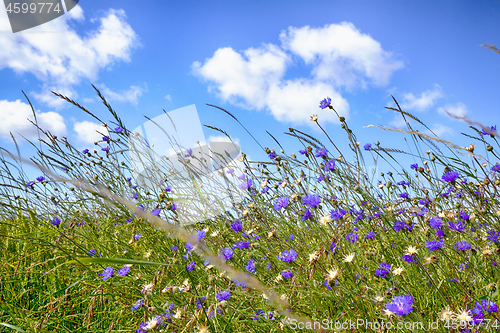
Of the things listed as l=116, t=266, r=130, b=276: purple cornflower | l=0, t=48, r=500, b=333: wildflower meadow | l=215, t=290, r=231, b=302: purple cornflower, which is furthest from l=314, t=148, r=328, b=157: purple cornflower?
l=116, t=266, r=130, b=276: purple cornflower

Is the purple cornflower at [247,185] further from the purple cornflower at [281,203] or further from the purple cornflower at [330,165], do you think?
the purple cornflower at [330,165]

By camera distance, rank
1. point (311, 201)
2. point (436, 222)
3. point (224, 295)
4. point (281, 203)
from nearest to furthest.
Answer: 1. point (224, 295)
2. point (436, 222)
3. point (311, 201)
4. point (281, 203)

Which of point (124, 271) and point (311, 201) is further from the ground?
point (311, 201)

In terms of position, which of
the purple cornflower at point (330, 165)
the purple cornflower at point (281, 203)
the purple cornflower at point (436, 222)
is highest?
the purple cornflower at point (330, 165)

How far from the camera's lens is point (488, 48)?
1.09 m

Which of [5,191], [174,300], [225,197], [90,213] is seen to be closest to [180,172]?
[225,197]

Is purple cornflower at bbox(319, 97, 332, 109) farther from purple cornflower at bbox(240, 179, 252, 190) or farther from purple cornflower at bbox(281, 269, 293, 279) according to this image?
purple cornflower at bbox(281, 269, 293, 279)

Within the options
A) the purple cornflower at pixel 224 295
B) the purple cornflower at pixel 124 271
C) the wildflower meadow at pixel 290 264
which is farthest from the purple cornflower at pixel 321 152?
the purple cornflower at pixel 124 271

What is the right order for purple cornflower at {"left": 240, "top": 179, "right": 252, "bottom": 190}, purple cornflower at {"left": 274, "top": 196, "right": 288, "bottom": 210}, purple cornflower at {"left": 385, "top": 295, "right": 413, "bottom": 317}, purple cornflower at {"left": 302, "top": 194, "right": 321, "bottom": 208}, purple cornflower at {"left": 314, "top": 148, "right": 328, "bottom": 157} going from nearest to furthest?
purple cornflower at {"left": 385, "top": 295, "right": 413, "bottom": 317}, purple cornflower at {"left": 302, "top": 194, "right": 321, "bottom": 208}, purple cornflower at {"left": 274, "top": 196, "right": 288, "bottom": 210}, purple cornflower at {"left": 314, "top": 148, "right": 328, "bottom": 157}, purple cornflower at {"left": 240, "top": 179, "right": 252, "bottom": 190}

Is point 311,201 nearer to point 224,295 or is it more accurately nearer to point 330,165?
point 330,165

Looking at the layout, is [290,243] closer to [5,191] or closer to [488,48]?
[488,48]

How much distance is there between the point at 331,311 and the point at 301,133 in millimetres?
962

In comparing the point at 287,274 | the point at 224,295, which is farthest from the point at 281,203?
the point at 224,295

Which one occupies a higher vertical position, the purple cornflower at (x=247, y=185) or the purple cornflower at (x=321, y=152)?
the purple cornflower at (x=321, y=152)
